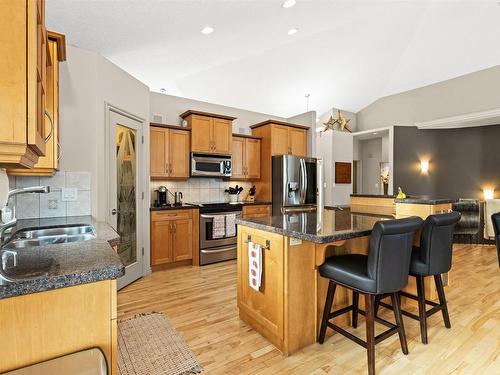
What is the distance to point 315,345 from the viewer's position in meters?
2.05

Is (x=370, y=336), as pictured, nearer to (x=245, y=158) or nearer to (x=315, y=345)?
(x=315, y=345)

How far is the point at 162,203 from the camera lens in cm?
419

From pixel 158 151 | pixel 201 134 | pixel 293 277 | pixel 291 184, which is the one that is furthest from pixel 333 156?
pixel 293 277

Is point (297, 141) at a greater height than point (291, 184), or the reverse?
point (297, 141)

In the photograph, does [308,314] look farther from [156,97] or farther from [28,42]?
[156,97]

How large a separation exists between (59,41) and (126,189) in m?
1.78

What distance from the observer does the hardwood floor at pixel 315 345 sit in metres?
1.83

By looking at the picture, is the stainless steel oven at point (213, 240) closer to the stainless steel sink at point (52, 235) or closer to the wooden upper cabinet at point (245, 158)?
the wooden upper cabinet at point (245, 158)

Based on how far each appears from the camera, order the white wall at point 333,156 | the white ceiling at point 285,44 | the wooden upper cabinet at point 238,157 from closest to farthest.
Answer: the white ceiling at point 285,44 → the wooden upper cabinet at point 238,157 → the white wall at point 333,156

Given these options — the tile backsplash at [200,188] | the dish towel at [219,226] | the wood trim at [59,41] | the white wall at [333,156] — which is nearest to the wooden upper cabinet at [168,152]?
the tile backsplash at [200,188]

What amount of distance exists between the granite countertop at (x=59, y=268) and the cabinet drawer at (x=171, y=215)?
2.38 metres

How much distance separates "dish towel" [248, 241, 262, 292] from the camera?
2090 millimetres

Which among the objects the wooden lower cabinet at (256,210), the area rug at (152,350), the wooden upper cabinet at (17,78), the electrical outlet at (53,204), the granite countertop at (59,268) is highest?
the wooden upper cabinet at (17,78)

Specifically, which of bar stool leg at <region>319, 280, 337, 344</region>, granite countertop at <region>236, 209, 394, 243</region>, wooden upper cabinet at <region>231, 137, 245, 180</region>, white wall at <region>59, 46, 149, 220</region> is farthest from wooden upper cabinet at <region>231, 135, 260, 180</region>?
bar stool leg at <region>319, 280, 337, 344</region>
